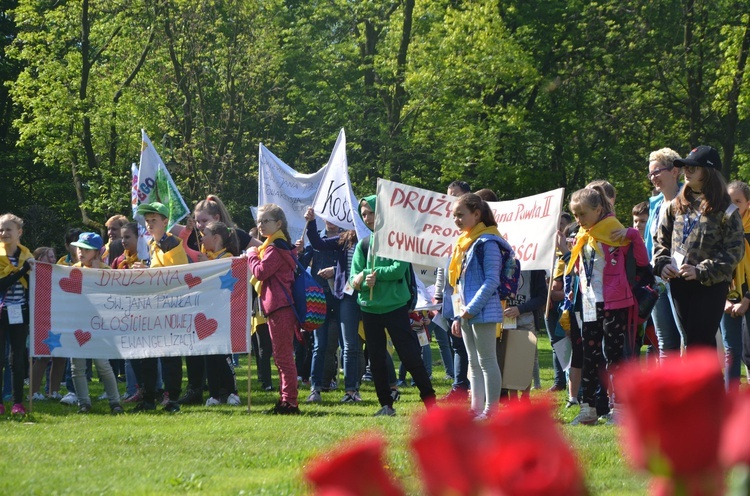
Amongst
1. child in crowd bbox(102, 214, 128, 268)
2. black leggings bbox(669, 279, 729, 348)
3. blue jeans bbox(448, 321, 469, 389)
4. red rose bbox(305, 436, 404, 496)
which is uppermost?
child in crowd bbox(102, 214, 128, 268)

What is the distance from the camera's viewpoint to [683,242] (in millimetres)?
7402

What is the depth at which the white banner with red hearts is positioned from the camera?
35.3ft

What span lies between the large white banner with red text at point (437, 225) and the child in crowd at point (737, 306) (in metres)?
1.59

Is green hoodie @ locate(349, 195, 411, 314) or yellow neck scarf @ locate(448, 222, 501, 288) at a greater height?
yellow neck scarf @ locate(448, 222, 501, 288)

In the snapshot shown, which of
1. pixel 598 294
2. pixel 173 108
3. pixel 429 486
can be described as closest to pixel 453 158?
pixel 173 108

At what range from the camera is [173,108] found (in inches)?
1166

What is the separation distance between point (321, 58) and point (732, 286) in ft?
89.0

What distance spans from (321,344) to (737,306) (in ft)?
17.4

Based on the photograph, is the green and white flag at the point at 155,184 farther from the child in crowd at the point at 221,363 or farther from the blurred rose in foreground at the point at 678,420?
the blurred rose in foreground at the point at 678,420

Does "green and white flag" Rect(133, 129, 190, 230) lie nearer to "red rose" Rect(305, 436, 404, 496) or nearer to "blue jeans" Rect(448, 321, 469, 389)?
"blue jeans" Rect(448, 321, 469, 389)

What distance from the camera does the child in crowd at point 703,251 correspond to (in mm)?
7184

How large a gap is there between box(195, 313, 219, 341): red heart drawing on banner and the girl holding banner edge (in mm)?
1757

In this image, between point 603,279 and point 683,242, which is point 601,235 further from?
point 683,242

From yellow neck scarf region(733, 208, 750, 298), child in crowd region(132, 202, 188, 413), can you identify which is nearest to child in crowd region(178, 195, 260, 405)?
child in crowd region(132, 202, 188, 413)
